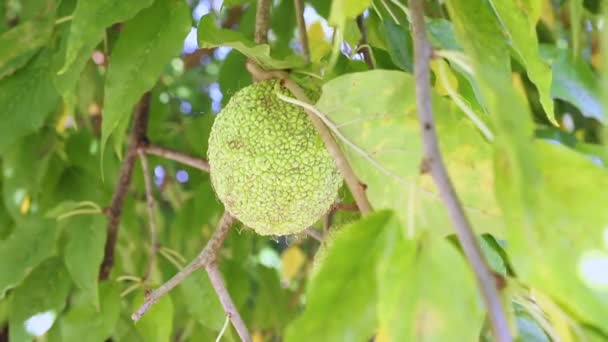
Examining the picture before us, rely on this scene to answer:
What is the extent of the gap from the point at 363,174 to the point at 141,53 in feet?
1.10

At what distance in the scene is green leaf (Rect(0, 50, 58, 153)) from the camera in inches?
37.6

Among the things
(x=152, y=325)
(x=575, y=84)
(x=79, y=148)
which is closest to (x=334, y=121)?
(x=152, y=325)

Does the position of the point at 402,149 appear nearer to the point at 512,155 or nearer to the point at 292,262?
the point at 512,155

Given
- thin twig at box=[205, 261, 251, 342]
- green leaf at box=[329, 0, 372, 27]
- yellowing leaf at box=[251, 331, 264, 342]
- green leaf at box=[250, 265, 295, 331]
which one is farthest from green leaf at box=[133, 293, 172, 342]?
yellowing leaf at box=[251, 331, 264, 342]

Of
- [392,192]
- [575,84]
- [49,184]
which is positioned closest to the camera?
[392,192]

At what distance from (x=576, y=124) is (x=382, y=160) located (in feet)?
2.97

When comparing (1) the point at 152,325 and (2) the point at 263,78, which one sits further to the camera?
(1) the point at 152,325

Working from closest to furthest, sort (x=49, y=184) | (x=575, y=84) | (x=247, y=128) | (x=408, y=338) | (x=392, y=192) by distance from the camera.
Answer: (x=408, y=338), (x=392, y=192), (x=247, y=128), (x=575, y=84), (x=49, y=184)

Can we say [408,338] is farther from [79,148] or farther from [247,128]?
[79,148]

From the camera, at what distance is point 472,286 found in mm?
401

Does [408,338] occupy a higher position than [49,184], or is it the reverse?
[408,338]

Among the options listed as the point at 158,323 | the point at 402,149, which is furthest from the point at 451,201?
the point at 158,323

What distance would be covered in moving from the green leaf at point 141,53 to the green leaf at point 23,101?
212mm

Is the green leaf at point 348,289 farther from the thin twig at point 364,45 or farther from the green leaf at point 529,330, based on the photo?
the thin twig at point 364,45
